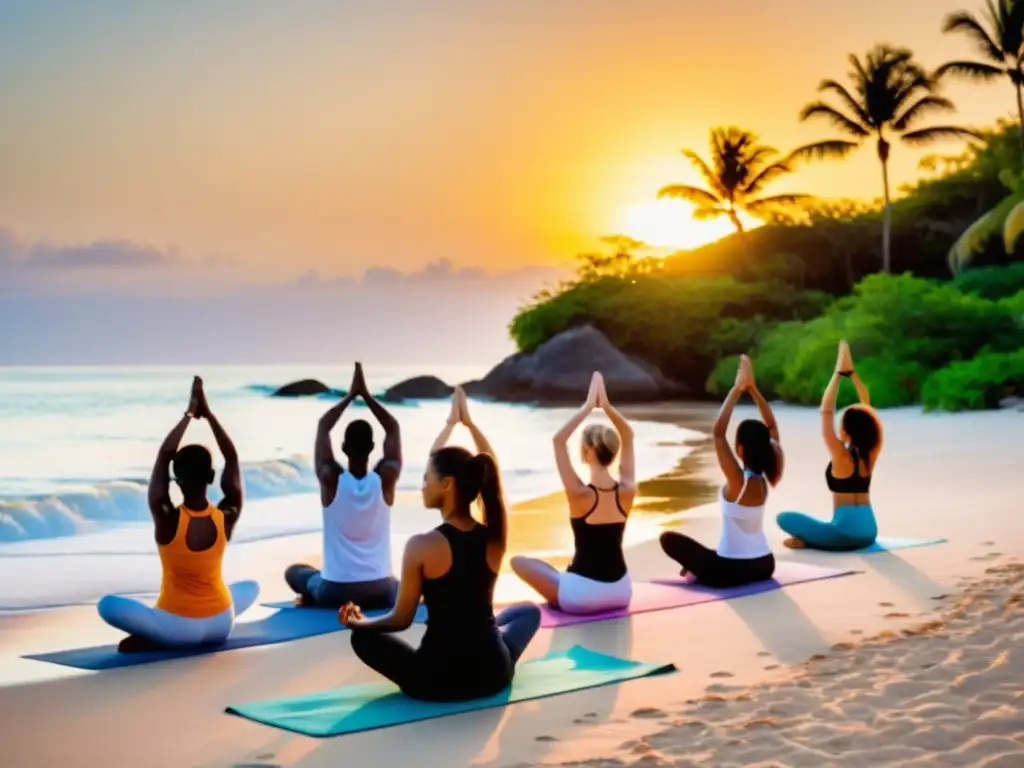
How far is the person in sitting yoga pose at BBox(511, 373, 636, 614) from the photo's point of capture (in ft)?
19.8

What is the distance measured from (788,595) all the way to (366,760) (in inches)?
130

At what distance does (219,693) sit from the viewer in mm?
4898

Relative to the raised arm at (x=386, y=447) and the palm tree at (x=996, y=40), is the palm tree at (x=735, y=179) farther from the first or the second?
the raised arm at (x=386, y=447)

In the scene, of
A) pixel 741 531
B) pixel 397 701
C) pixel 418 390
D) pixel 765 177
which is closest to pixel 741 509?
pixel 741 531

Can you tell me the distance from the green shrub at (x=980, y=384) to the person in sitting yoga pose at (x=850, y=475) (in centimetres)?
1419

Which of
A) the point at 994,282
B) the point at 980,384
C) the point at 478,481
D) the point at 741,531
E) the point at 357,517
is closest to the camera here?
the point at 478,481

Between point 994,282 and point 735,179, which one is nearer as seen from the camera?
point 994,282

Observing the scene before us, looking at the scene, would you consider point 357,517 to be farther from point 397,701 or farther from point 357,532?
point 397,701

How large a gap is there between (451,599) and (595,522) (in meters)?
1.75

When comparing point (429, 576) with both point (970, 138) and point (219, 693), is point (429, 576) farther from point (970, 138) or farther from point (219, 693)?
point (970, 138)

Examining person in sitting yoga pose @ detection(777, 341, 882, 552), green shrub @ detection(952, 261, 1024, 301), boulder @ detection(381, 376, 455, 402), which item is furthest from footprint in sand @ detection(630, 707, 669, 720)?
boulder @ detection(381, 376, 455, 402)

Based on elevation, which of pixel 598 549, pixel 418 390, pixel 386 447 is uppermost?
pixel 418 390

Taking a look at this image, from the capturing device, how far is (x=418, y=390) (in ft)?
163

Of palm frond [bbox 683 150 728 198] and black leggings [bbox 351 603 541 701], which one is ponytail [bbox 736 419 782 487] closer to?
black leggings [bbox 351 603 541 701]
